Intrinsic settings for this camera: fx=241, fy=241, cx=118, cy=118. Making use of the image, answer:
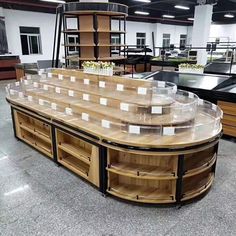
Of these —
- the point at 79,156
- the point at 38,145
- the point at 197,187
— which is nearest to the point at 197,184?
the point at 197,187

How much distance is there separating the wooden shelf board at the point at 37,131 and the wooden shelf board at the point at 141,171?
142 centimetres

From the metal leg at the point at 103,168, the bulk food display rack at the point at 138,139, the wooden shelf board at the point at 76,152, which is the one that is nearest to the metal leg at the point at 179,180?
the bulk food display rack at the point at 138,139

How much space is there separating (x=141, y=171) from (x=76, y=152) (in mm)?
987

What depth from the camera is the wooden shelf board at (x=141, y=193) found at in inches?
101

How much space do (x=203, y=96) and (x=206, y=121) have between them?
6.56 ft

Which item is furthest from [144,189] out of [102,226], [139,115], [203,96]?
[203,96]

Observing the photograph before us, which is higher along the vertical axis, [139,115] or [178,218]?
[139,115]

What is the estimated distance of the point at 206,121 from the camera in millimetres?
2871

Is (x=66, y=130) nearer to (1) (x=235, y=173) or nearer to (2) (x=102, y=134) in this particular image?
(2) (x=102, y=134)

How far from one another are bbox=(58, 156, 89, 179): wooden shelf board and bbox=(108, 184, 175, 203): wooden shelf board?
1.65ft

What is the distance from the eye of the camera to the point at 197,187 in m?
2.71

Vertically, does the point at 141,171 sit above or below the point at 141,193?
above

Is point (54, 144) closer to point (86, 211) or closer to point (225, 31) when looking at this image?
point (86, 211)

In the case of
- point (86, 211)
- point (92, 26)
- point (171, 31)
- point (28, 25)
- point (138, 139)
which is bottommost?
point (86, 211)
